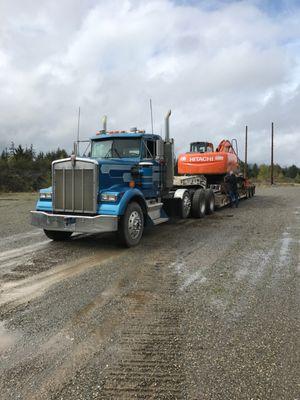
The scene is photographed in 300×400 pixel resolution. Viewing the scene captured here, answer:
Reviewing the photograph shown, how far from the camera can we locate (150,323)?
154 inches

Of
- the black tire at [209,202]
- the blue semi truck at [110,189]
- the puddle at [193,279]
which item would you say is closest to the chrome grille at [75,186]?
the blue semi truck at [110,189]

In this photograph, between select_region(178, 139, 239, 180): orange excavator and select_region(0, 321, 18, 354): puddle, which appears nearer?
select_region(0, 321, 18, 354): puddle

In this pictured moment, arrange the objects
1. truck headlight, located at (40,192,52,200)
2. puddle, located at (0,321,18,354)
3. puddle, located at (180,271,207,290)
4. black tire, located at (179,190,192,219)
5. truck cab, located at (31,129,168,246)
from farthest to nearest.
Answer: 1. black tire, located at (179,190,192,219)
2. truck headlight, located at (40,192,52,200)
3. truck cab, located at (31,129,168,246)
4. puddle, located at (180,271,207,290)
5. puddle, located at (0,321,18,354)

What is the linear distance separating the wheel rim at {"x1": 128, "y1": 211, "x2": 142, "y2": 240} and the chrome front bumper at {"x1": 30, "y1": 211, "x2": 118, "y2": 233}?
558mm

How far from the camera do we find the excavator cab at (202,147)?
53.5 feet

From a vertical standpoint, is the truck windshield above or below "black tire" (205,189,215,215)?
above

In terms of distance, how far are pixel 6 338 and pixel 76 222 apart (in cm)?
383

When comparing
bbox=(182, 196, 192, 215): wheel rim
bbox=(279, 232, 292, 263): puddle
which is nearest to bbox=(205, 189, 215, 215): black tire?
bbox=(182, 196, 192, 215): wheel rim

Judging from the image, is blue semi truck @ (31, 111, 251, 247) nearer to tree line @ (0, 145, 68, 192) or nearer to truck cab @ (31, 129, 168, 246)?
truck cab @ (31, 129, 168, 246)

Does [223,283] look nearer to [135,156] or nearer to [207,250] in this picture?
[207,250]

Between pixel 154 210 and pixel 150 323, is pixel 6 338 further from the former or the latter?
pixel 154 210

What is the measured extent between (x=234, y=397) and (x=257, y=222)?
8.93 meters

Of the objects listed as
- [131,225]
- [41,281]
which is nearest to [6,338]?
[41,281]

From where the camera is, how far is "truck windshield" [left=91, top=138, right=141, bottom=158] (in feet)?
29.8
